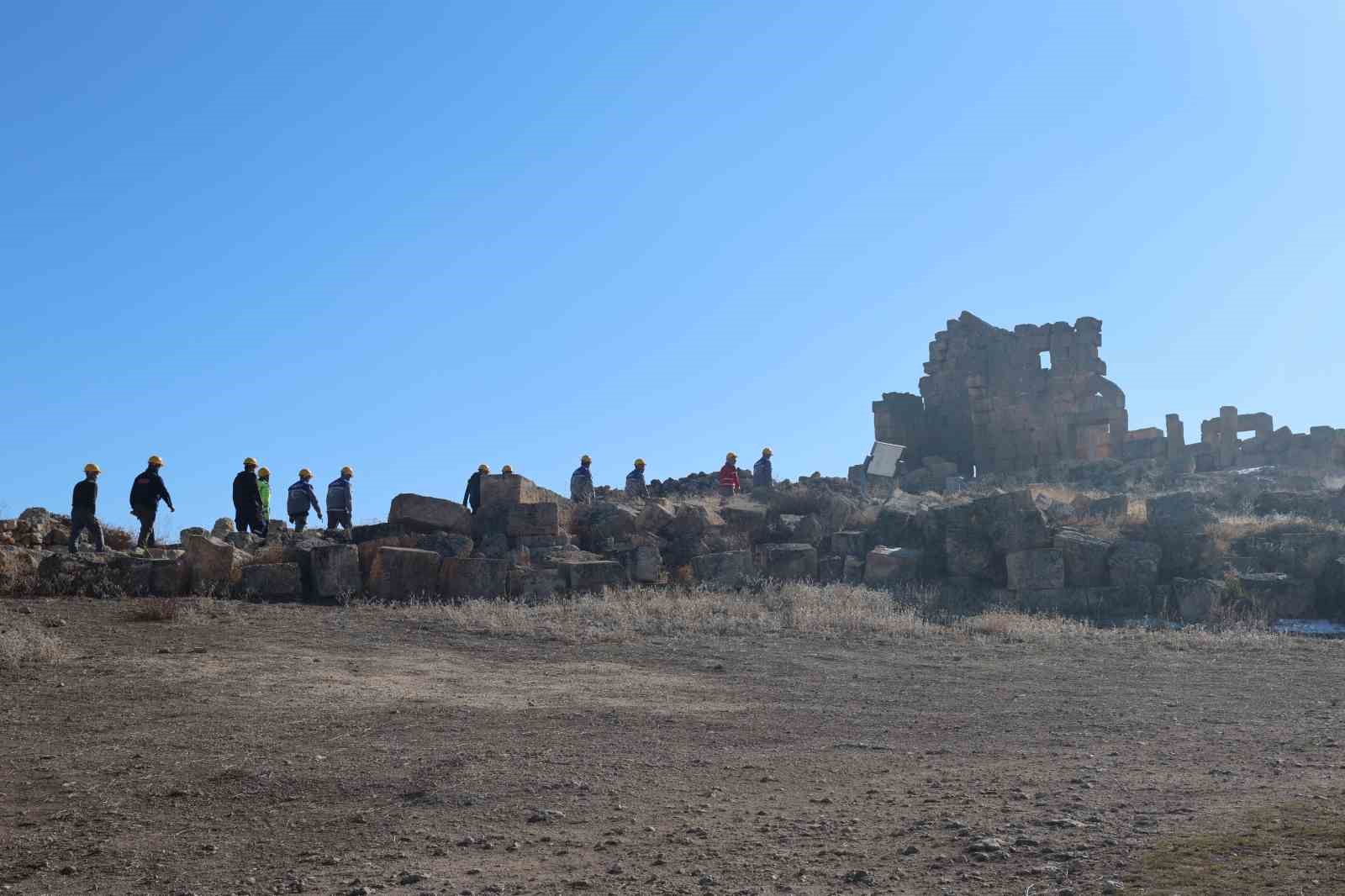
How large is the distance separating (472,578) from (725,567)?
3552 mm

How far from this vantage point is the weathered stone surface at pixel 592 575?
17.2 metres

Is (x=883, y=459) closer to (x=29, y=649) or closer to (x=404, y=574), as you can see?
(x=404, y=574)

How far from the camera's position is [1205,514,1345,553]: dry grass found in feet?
61.6

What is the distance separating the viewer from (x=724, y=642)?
14141 mm

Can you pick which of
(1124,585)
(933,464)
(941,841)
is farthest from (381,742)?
(933,464)

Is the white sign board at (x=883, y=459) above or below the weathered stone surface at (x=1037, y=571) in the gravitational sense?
above

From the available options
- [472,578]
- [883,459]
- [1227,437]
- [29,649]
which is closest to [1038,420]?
[1227,437]

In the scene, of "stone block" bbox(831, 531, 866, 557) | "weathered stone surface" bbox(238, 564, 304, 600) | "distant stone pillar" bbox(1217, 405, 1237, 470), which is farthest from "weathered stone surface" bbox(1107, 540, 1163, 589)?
"distant stone pillar" bbox(1217, 405, 1237, 470)

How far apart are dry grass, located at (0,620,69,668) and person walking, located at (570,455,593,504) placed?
13.0 m

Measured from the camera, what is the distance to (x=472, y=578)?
16859mm

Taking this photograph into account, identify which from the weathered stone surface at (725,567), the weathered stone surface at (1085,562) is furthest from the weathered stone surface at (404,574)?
the weathered stone surface at (1085,562)

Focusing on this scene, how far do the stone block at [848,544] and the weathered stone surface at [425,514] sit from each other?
18.1ft

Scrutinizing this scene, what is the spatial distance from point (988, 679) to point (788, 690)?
2078 mm

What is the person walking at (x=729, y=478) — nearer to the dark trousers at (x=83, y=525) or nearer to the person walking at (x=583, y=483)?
the person walking at (x=583, y=483)
